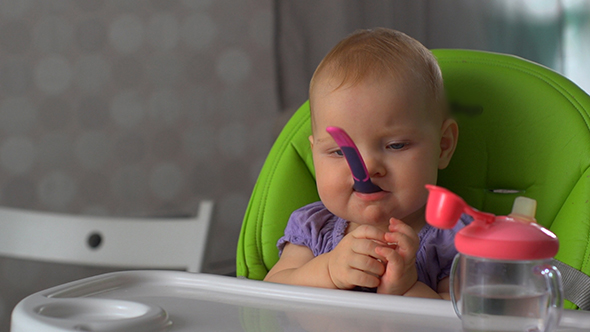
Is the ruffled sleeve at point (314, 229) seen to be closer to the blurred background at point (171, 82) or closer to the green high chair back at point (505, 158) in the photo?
the green high chair back at point (505, 158)

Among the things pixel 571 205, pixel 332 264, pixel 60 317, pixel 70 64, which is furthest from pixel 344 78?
pixel 70 64

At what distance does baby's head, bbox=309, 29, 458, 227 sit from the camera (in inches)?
29.6

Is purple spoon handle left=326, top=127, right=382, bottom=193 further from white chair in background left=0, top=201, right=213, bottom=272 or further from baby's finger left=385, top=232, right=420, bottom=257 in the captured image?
white chair in background left=0, top=201, right=213, bottom=272

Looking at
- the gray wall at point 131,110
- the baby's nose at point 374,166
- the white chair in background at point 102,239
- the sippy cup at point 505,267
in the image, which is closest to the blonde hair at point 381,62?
the baby's nose at point 374,166

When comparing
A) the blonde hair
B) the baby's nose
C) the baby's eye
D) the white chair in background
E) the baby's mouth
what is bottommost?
the white chair in background

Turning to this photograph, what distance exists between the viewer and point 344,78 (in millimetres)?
777

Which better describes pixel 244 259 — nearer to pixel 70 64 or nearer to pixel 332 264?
pixel 332 264

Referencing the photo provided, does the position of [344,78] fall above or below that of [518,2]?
below

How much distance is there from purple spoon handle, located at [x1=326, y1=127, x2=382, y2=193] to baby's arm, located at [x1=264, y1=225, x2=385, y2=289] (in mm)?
64

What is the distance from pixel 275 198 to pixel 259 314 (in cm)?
37

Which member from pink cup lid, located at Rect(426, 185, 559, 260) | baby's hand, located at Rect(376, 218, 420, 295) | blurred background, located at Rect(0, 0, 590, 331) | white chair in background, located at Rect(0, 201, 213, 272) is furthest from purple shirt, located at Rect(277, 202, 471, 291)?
blurred background, located at Rect(0, 0, 590, 331)

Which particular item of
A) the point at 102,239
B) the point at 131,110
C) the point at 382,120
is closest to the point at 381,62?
the point at 382,120

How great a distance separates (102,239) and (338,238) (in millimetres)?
577

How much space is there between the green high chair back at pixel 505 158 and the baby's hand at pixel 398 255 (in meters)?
0.23
